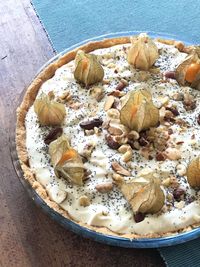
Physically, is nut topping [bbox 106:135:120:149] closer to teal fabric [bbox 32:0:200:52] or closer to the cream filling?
the cream filling

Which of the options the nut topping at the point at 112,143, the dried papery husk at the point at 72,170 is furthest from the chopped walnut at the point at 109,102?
the dried papery husk at the point at 72,170

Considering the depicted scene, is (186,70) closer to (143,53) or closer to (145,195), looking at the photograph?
(143,53)

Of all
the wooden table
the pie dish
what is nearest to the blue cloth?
the pie dish

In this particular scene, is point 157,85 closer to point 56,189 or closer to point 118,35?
point 118,35

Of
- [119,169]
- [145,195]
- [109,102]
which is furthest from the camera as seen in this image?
[109,102]

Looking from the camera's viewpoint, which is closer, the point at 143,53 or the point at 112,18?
the point at 143,53

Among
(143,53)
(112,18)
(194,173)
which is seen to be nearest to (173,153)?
(194,173)
